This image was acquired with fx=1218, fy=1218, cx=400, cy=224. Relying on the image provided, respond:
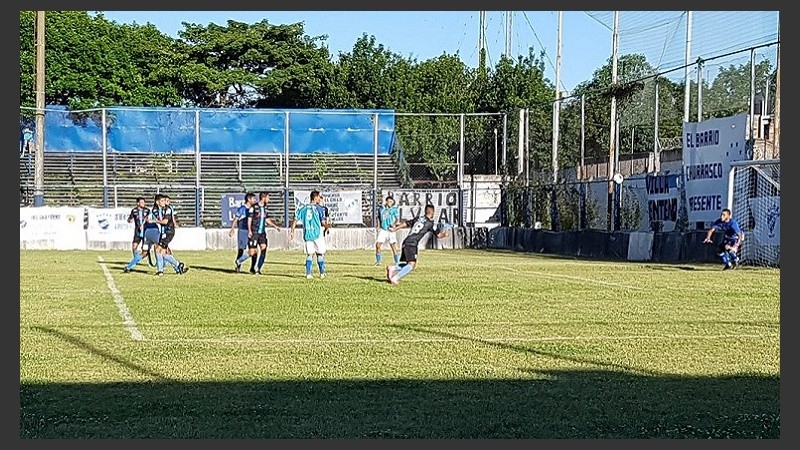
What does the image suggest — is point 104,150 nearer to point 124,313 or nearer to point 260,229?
point 260,229

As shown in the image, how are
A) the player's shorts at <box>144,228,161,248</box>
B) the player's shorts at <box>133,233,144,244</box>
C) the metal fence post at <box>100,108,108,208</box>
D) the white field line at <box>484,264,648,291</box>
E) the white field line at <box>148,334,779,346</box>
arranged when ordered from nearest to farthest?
1. the white field line at <box>148,334,779,346</box>
2. the white field line at <box>484,264,648,291</box>
3. the player's shorts at <box>144,228,161,248</box>
4. the player's shorts at <box>133,233,144,244</box>
5. the metal fence post at <box>100,108,108,208</box>

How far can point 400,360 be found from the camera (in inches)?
501

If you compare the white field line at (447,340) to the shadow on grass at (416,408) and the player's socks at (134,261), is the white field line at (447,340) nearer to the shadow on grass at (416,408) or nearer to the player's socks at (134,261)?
the shadow on grass at (416,408)

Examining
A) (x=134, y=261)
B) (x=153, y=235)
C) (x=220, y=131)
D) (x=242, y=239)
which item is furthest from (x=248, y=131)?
(x=153, y=235)

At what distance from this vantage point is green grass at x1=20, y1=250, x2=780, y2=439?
930 cm

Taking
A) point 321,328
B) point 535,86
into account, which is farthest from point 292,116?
point 321,328

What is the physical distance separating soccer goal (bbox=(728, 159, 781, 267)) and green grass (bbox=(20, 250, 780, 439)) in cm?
678

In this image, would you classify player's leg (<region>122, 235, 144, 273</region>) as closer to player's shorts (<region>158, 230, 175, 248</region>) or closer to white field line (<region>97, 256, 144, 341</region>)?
white field line (<region>97, 256, 144, 341</region>)

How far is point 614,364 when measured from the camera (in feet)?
40.9

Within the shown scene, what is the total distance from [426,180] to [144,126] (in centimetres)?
1222

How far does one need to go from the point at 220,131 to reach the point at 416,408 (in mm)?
42257

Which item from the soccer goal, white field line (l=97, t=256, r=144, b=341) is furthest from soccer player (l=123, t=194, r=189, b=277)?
the soccer goal

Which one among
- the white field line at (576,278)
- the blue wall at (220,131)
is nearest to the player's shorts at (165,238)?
the white field line at (576,278)

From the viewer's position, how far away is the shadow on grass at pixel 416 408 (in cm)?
895
